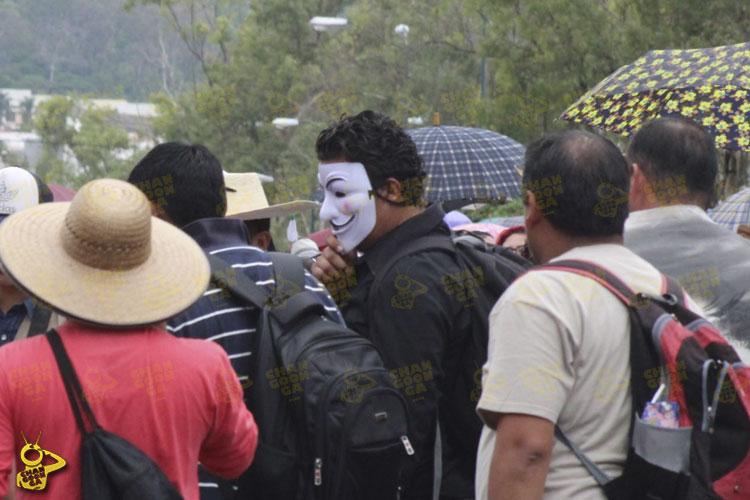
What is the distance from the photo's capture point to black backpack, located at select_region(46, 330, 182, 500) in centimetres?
228

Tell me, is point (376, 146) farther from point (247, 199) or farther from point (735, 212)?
point (735, 212)

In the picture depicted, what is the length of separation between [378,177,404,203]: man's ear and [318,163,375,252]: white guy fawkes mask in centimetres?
4

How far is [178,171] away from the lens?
3.08 m

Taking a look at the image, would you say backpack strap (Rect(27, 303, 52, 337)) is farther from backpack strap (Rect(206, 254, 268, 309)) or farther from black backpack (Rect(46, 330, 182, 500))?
black backpack (Rect(46, 330, 182, 500))

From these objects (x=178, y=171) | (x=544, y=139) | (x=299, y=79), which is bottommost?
(x=299, y=79)

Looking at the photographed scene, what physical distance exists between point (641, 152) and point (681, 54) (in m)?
2.18

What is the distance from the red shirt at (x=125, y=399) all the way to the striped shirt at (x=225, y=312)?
346mm

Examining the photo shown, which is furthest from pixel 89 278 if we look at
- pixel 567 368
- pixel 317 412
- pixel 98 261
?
pixel 567 368

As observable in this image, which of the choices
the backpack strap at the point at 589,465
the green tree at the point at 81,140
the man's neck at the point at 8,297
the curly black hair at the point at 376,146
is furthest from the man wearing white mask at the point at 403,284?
the green tree at the point at 81,140

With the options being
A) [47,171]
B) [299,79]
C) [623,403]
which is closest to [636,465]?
[623,403]

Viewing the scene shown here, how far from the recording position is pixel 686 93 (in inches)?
203

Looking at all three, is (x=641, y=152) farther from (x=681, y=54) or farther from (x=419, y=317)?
(x=681, y=54)

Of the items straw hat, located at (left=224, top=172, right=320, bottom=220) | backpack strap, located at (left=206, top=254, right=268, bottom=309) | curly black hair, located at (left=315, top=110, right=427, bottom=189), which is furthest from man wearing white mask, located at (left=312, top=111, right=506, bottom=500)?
straw hat, located at (left=224, top=172, right=320, bottom=220)

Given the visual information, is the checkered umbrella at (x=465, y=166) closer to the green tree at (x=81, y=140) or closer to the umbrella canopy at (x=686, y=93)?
the umbrella canopy at (x=686, y=93)
